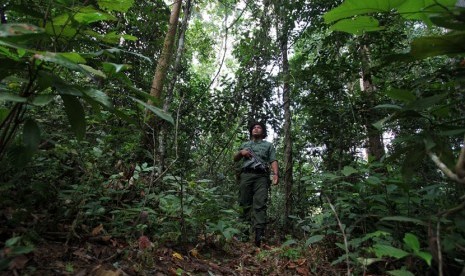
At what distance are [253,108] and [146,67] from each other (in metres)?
2.42

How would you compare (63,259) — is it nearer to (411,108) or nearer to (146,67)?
(411,108)

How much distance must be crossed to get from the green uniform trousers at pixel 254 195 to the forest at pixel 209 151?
0.34 metres

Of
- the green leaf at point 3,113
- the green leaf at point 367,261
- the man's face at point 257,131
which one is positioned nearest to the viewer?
the green leaf at point 3,113

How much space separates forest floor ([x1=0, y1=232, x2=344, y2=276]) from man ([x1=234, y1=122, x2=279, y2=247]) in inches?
53.1

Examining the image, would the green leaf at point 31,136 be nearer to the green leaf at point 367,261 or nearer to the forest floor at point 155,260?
the forest floor at point 155,260

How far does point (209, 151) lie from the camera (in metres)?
7.13

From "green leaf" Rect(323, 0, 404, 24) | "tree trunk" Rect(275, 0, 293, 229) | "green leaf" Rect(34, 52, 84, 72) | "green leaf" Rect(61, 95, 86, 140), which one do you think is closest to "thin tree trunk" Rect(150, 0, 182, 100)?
"tree trunk" Rect(275, 0, 293, 229)

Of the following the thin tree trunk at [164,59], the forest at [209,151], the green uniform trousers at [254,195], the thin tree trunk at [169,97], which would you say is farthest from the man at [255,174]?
the thin tree trunk at [164,59]

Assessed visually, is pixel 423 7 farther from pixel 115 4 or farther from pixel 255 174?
pixel 255 174

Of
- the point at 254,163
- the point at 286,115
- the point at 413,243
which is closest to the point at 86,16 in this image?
the point at 413,243

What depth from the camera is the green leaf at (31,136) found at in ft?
5.79

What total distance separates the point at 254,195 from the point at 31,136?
4.23 meters

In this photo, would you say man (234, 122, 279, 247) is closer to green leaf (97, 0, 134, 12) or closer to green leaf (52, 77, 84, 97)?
green leaf (97, 0, 134, 12)

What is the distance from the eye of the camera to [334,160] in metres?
5.79
